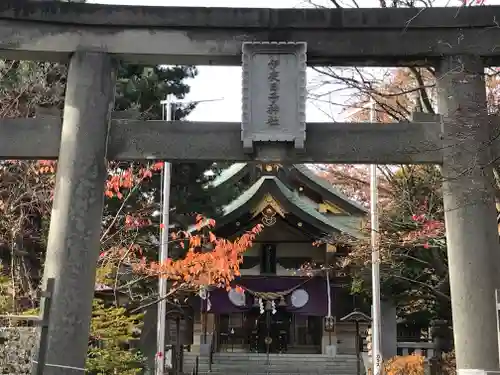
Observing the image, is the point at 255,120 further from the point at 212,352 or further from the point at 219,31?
the point at 212,352

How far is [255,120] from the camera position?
697 centimetres

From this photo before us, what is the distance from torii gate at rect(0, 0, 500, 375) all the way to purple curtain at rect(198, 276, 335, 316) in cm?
1535

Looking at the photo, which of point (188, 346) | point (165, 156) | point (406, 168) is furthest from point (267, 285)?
point (165, 156)

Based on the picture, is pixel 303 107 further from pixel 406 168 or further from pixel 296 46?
pixel 406 168

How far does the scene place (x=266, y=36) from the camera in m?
7.19

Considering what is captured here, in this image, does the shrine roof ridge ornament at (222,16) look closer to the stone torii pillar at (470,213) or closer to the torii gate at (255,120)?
the torii gate at (255,120)

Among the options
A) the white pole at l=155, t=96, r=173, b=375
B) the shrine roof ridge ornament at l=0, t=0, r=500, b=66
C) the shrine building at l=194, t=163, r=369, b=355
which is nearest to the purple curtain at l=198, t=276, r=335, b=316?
the shrine building at l=194, t=163, r=369, b=355

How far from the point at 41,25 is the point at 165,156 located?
84.7 inches

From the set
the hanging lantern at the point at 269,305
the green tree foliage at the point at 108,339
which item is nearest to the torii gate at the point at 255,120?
the green tree foliage at the point at 108,339

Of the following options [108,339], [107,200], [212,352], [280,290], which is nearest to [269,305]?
[280,290]

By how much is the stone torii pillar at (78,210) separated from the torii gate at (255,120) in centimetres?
1

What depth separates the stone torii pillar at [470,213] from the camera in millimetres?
6516

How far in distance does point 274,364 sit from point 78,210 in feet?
52.3

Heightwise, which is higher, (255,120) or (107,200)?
(107,200)
